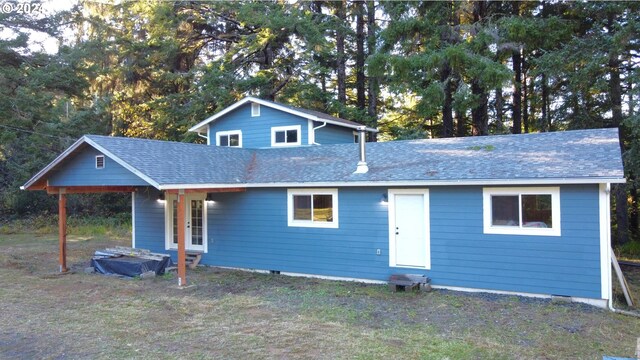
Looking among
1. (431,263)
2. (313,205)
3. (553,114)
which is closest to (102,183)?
(313,205)

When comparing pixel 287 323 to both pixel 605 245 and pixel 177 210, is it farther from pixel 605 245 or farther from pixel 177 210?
pixel 605 245

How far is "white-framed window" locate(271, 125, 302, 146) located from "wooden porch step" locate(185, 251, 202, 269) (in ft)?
15.2

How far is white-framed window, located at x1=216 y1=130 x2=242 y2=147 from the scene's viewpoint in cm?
1614

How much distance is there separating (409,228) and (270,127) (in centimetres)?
716

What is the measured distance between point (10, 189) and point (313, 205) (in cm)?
1851

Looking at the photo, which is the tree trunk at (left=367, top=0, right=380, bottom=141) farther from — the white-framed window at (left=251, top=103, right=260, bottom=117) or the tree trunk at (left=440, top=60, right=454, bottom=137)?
the white-framed window at (left=251, top=103, right=260, bottom=117)

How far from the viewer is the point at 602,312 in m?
7.78

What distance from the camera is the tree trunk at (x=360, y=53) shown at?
23266 millimetres

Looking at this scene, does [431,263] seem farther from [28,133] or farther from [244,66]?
[28,133]

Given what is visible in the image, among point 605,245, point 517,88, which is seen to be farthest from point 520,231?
point 517,88

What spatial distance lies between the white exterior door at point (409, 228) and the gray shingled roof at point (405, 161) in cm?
50

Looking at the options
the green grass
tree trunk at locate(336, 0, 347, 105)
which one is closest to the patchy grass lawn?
the green grass

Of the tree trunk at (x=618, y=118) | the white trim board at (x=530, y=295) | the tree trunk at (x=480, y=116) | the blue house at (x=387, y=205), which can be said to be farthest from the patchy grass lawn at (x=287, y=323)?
the tree trunk at (x=480, y=116)

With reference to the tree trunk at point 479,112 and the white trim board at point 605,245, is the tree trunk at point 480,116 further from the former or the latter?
the white trim board at point 605,245
